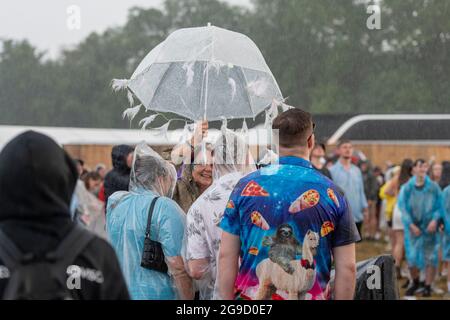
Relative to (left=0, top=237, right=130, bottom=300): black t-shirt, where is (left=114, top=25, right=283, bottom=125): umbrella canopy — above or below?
above

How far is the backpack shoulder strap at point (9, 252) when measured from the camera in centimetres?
251

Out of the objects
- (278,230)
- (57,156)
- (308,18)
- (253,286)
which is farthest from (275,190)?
(308,18)

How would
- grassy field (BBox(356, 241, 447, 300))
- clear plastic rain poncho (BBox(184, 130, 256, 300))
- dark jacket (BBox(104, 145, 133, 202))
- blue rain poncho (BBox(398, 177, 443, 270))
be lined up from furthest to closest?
grassy field (BBox(356, 241, 447, 300))
blue rain poncho (BBox(398, 177, 443, 270))
dark jacket (BBox(104, 145, 133, 202))
clear plastic rain poncho (BBox(184, 130, 256, 300))

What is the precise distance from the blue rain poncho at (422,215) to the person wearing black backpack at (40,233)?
8.73m

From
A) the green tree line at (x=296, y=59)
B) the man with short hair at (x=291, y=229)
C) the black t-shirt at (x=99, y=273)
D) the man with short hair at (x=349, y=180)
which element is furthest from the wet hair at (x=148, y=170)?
the man with short hair at (x=349, y=180)

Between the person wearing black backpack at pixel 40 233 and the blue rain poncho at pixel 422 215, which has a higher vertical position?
the person wearing black backpack at pixel 40 233

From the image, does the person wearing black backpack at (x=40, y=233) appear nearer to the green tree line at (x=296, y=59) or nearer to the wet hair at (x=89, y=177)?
the green tree line at (x=296, y=59)

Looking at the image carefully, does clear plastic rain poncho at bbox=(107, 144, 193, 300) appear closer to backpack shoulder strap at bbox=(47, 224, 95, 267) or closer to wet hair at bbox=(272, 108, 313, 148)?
wet hair at bbox=(272, 108, 313, 148)

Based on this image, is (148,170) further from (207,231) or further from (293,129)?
(293,129)

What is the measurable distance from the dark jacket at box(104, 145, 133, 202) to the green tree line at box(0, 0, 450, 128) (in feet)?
12.1

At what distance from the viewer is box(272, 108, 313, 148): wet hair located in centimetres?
390

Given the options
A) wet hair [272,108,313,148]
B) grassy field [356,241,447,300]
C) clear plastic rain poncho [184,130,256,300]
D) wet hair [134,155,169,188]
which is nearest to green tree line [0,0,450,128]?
grassy field [356,241,447,300]

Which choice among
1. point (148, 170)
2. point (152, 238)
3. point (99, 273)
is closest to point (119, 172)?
point (148, 170)
